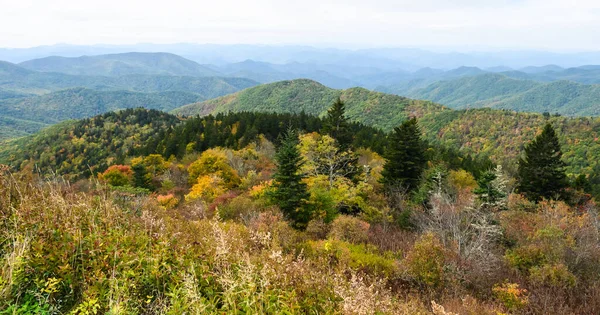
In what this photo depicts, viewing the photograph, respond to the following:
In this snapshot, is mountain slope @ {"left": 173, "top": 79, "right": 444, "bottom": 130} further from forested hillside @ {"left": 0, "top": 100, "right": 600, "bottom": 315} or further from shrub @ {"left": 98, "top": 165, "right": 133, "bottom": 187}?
forested hillside @ {"left": 0, "top": 100, "right": 600, "bottom": 315}

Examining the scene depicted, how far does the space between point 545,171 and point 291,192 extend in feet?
91.5

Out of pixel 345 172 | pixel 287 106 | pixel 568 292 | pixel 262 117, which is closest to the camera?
pixel 568 292

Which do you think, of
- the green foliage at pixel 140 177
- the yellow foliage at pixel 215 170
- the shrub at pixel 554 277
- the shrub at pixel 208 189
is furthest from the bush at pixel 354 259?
the green foliage at pixel 140 177

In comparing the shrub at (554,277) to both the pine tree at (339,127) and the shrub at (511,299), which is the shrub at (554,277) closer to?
the shrub at (511,299)

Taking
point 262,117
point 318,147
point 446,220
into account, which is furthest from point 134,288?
point 262,117

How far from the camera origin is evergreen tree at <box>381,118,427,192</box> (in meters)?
27.7

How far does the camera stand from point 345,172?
85.3 ft

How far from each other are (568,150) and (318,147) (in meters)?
79.4

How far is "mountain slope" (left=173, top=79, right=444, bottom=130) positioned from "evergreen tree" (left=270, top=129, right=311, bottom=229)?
359 ft

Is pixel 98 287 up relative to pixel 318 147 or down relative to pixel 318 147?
up

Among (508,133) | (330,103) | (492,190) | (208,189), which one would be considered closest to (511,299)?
(492,190)

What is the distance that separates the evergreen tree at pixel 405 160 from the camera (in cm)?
2773

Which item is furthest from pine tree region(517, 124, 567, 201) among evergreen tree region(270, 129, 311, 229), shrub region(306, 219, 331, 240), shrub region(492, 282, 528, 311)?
shrub region(492, 282, 528, 311)

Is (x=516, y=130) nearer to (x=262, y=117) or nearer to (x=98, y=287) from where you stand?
(x=262, y=117)
